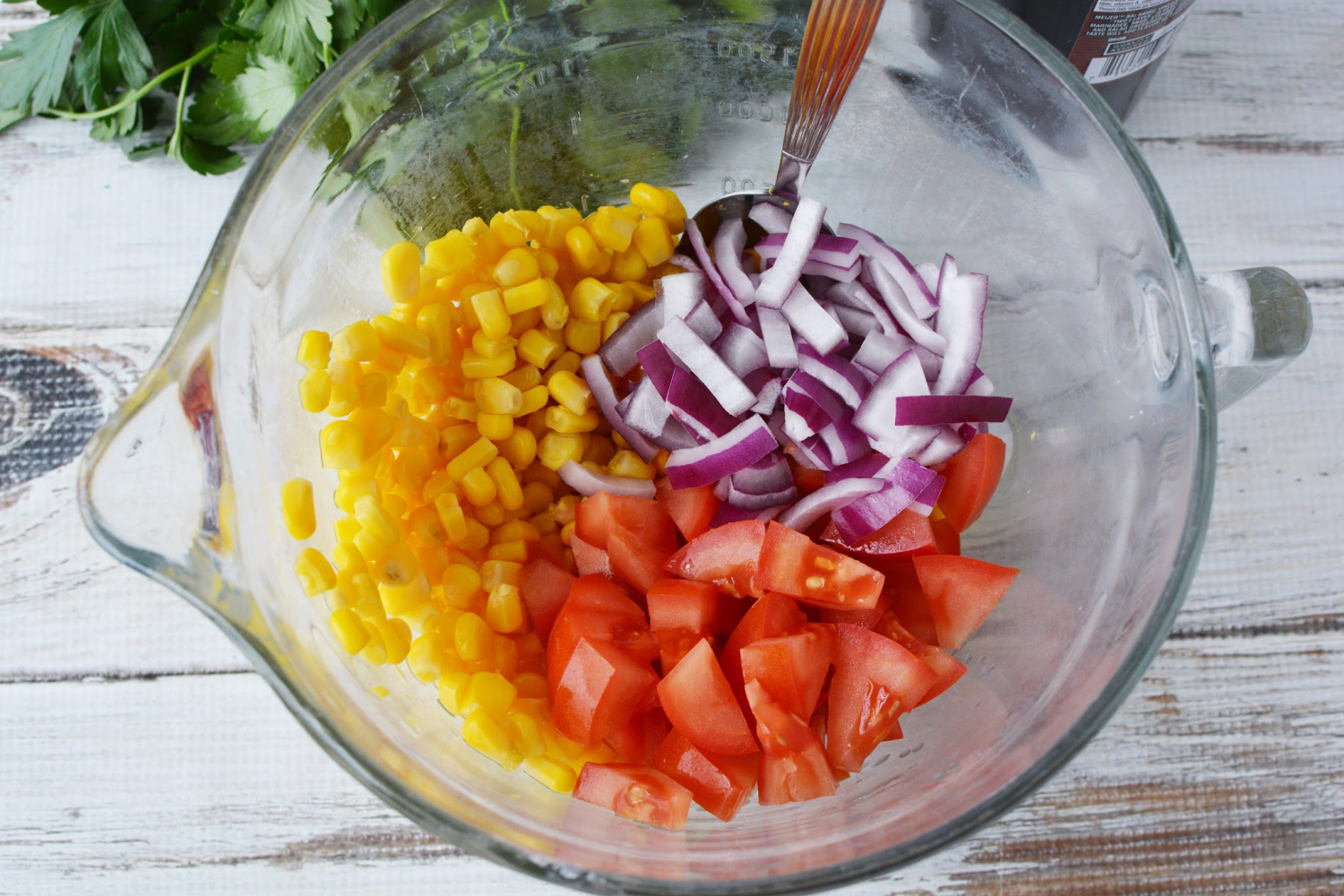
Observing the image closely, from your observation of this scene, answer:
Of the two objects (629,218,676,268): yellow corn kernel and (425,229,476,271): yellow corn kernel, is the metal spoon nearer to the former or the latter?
(629,218,676,268): yellow corn kernel

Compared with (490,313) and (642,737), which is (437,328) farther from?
(642,737)

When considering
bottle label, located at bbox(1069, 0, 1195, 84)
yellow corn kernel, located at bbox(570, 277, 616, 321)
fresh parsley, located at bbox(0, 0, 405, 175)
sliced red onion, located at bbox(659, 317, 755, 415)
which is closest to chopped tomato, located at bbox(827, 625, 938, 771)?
sliced red onion, located at bbox(659, 317, 755, 415)

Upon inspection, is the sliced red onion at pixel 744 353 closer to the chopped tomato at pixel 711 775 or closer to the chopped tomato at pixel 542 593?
the chopped tomato at pixel 542 593

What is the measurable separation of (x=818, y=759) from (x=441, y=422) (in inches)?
26.0

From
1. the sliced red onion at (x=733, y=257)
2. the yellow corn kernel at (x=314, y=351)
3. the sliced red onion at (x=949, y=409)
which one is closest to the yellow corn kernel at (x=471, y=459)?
the yellow corn kernel at (x=314, y=351)

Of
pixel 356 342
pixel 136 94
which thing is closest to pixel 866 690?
pixel 356 342

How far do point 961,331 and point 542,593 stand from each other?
0.68 m

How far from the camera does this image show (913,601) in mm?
1322

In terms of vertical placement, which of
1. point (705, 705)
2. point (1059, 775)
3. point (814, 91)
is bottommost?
point (1059, 775)

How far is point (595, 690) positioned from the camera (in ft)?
3.87

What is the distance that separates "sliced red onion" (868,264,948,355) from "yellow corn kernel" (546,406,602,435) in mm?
460

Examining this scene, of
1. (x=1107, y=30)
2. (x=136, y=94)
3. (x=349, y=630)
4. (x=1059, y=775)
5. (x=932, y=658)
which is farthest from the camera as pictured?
(x=136, y=94)

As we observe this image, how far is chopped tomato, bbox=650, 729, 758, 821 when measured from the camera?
119 cm

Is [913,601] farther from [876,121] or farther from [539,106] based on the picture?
[539,106]
